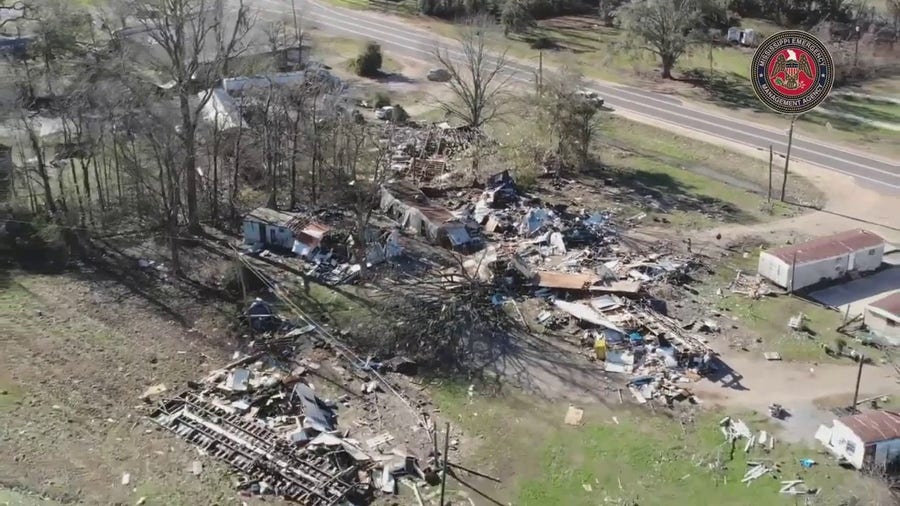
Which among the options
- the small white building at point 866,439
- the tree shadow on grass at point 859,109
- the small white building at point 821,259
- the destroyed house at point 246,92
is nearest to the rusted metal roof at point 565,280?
the small white building at point 821,259

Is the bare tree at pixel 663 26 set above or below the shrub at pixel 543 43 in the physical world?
above

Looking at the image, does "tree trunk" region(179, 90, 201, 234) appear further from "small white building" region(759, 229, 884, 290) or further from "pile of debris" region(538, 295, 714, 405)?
"small white building" region(759, 229, 884, 290)

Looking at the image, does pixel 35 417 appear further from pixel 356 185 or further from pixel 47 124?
pixel 47 124

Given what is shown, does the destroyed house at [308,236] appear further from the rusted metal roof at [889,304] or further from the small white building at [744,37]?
the small white building at [744,37]

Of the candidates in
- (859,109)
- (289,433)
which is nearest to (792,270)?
(289,433)

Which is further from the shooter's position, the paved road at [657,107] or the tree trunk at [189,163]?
the paved road at [657,107]
